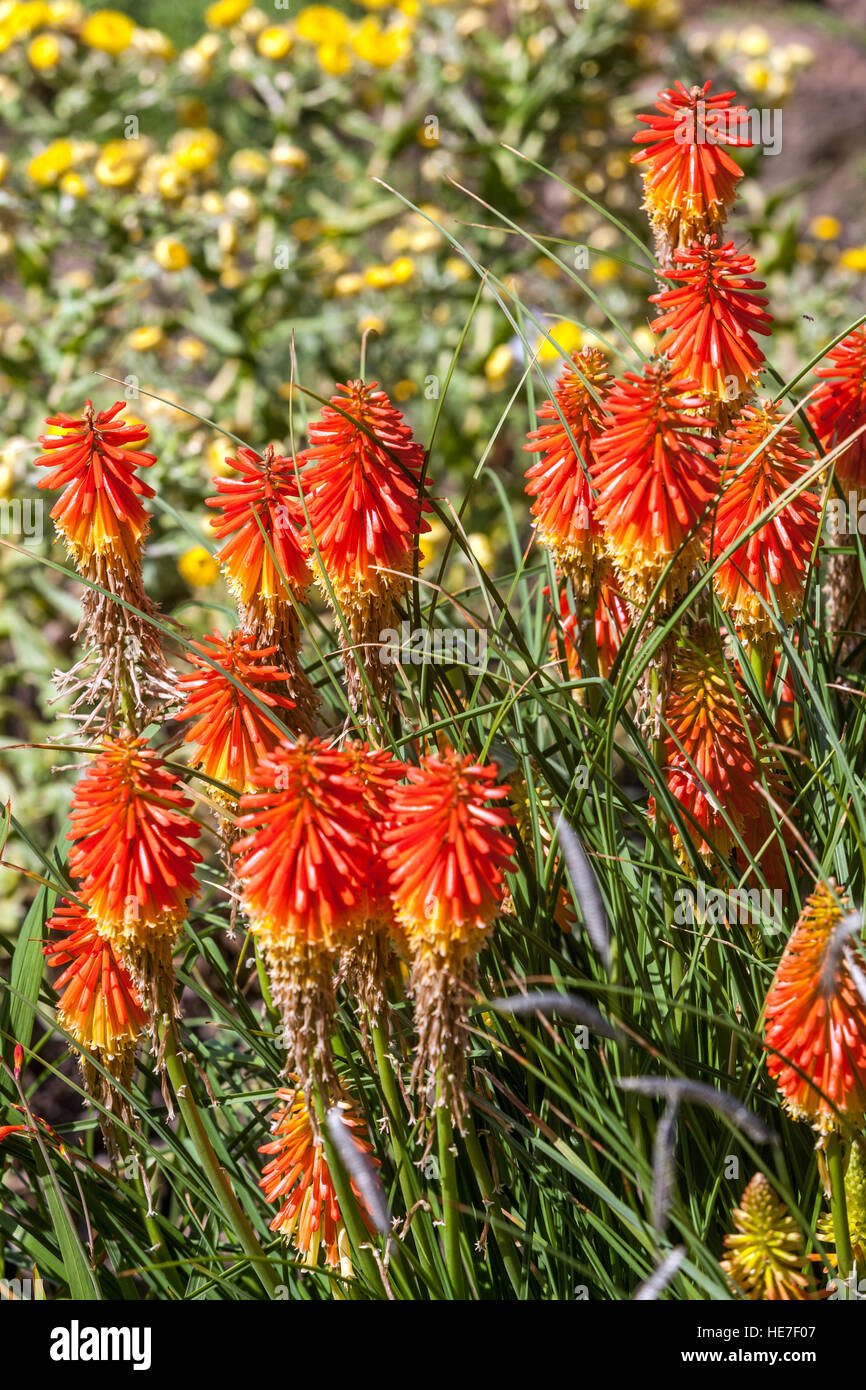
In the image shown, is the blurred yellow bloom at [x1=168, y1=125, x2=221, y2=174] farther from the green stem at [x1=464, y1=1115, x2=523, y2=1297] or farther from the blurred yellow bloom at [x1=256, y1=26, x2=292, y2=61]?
the green stem at [x1=464, y1=1115, x2=523, y2=1297]

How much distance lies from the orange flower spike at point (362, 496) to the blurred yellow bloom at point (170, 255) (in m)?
2.94

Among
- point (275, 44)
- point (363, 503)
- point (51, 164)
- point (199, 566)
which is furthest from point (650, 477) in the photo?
point (275, 44)

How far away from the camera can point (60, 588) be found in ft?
15.4

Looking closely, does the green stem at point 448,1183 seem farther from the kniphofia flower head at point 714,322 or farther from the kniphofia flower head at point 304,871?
the kniphofia flower head at point 714,322

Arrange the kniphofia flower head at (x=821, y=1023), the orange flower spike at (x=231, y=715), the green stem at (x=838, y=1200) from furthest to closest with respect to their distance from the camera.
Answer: the orange flower spike at (x=231, y=715) → the green stem at (x=838, y=1200) → the kniphofia flower head at (x=821, y=1023)

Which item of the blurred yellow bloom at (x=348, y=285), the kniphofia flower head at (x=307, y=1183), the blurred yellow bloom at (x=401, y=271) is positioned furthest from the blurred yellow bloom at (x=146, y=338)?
the kniphofia flower head at (x=307, y=1183)

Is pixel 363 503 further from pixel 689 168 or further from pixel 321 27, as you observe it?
pixel 321 27

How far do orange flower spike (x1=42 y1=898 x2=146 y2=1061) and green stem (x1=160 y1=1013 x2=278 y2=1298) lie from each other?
9 centimetres

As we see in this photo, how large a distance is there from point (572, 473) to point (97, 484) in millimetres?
684

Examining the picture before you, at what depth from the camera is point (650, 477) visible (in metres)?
1.70

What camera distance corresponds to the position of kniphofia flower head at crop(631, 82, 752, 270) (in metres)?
1.99

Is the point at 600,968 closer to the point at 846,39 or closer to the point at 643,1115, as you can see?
the point at 643,1115

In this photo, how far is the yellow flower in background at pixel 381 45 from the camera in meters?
5.49

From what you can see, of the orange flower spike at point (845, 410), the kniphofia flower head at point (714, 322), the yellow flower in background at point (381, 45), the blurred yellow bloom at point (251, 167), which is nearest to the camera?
the kniphofia flower head at point (714, 322)
